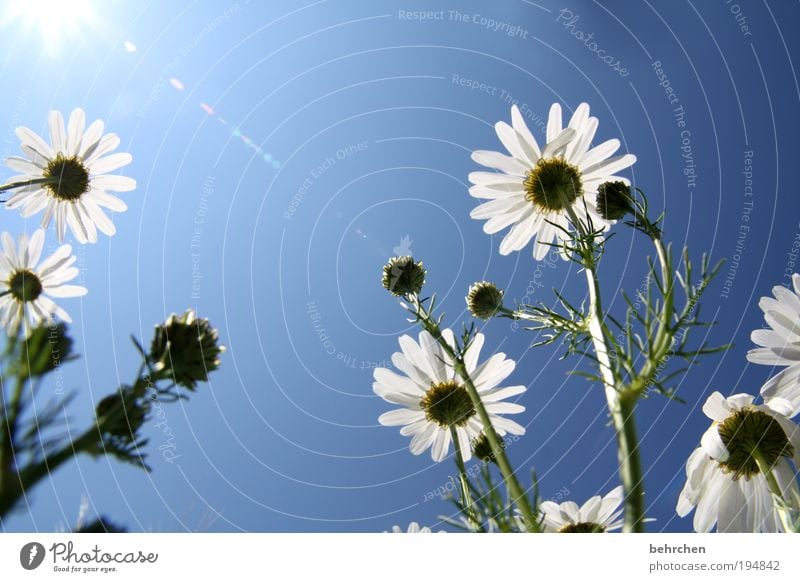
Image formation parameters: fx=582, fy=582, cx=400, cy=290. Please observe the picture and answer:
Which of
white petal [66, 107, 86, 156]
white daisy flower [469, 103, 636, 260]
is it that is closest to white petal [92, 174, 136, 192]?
white petal [66, 107, 86, 156]

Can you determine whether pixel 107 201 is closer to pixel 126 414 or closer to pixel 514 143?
pixel 514 143

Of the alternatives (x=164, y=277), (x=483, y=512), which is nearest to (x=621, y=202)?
(x=483, y=512)

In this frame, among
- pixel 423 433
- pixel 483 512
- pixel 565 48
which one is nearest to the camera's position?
pixel 483 512

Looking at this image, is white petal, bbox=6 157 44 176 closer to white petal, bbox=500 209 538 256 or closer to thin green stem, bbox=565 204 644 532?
white petal, bbox=500 209 538 256

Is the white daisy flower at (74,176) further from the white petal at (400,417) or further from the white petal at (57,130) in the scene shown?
the white petal at (400,417)
